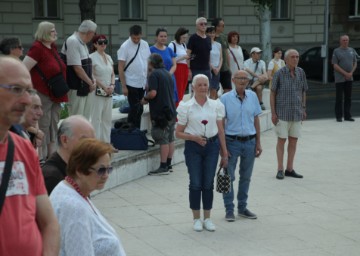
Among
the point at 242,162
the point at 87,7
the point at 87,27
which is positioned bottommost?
the point at 242,162

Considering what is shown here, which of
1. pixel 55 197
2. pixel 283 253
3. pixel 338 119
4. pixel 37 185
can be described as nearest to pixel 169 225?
pixel 283 253

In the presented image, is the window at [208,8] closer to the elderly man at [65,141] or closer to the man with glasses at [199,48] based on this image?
the man with glasses at [199,48]

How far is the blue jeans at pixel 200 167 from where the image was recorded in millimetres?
8281

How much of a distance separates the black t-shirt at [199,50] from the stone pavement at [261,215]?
6.58 feet

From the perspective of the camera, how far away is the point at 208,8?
35125 millimetres

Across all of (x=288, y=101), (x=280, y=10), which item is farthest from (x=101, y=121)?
(x=280, y=10)

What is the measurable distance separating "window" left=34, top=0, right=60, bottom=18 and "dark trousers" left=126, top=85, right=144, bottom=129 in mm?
21801

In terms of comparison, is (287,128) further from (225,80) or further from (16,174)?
(16,174)

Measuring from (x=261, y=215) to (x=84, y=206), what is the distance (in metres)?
5.55

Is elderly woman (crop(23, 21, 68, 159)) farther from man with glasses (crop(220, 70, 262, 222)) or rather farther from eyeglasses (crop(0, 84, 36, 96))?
eyeglasses (crop(0, 84, 36, 96))

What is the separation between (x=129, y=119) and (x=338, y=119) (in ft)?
22.6

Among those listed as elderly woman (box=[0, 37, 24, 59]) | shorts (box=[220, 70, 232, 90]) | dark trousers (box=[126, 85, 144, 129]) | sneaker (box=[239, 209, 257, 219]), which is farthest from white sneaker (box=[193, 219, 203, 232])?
shorts (box=[220, 70, 232, 90])

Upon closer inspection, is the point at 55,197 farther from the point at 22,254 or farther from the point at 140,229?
the point at 140,229

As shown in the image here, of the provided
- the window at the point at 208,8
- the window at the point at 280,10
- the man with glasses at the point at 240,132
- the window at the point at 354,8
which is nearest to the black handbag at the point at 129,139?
the man with glasses at the point at 240,132
